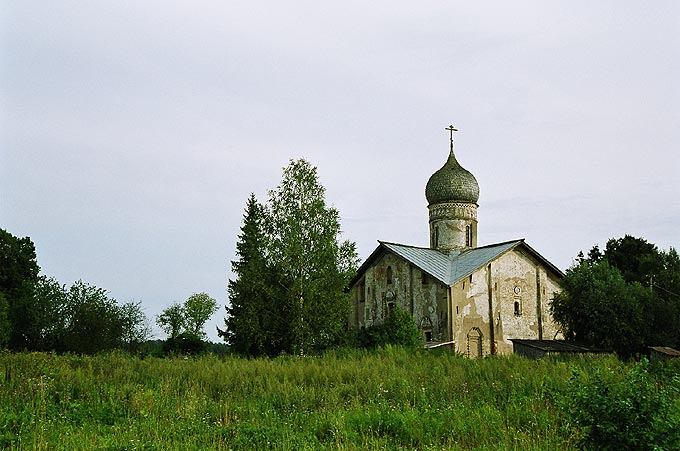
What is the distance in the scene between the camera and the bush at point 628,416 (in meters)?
7.33

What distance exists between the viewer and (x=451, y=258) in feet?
130

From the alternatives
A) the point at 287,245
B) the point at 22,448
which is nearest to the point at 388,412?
the point at 22,448

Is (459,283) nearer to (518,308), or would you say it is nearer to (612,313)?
(518,308)

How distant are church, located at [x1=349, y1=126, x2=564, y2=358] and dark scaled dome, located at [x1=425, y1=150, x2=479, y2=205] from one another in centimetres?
6

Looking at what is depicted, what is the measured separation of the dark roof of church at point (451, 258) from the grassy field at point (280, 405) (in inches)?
Answer: 736

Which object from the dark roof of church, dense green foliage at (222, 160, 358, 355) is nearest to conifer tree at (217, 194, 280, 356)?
dense green foliage at (222, 160, 358, 355)

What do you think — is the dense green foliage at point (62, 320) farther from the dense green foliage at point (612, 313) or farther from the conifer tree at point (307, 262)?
the dense green foliage at point (612, 313)

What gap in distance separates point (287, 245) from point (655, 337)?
1977 cm

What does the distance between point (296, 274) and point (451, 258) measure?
49.7 ft

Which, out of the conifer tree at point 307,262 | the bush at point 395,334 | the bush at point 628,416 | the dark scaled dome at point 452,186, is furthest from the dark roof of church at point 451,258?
the bush at point 628,416

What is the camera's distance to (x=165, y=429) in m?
10.2

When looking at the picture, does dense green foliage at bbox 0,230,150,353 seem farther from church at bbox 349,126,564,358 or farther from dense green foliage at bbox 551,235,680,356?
dense green foliage at bbox 551,235,680,356

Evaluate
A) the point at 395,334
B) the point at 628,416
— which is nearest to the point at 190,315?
the point at 395,334

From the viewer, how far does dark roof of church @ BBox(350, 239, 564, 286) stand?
3583cm
